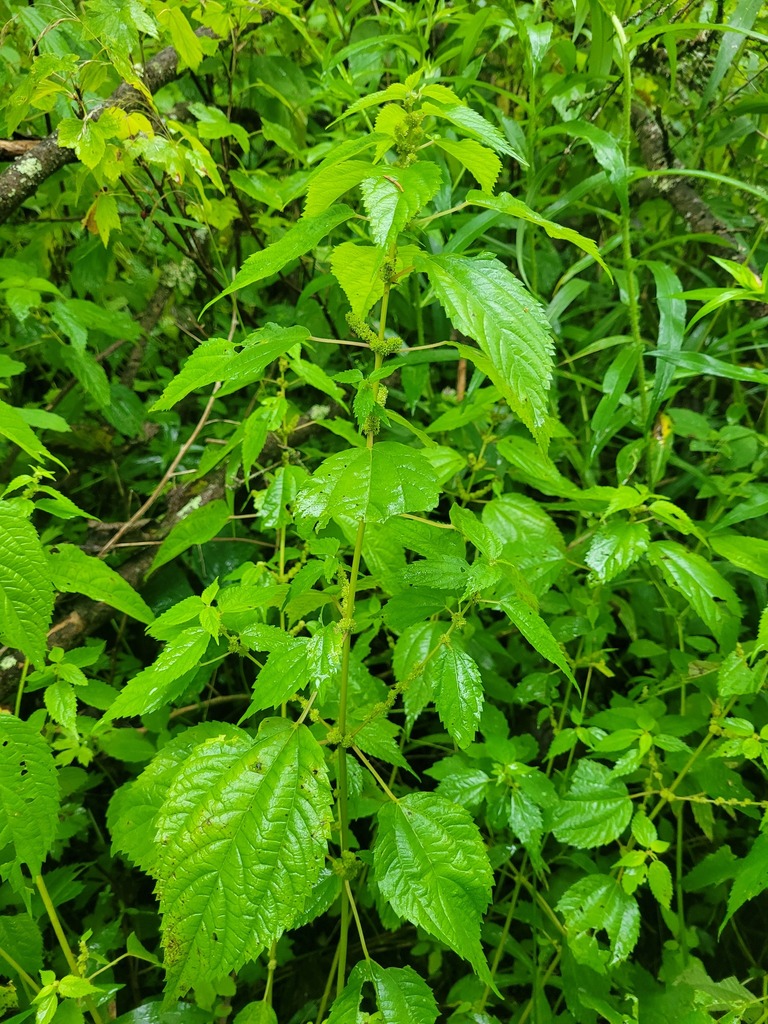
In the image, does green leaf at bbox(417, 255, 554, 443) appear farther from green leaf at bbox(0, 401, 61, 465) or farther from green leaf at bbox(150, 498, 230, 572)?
green leaf at bbox(150, 498, 230, 572)

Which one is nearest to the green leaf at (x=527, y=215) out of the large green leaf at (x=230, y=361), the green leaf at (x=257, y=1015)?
the large green leaf at (x=230, y=361)

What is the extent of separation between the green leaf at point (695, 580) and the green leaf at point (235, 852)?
634mm

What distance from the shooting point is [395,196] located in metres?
0.55

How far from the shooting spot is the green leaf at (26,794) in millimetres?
717

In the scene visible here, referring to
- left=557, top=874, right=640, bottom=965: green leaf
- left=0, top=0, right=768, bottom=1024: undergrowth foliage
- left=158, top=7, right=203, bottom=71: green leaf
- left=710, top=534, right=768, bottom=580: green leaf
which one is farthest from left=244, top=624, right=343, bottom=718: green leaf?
left=158, top=7, right=203, bottom=71: green leaf

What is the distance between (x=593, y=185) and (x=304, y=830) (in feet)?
4.11

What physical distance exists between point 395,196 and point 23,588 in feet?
1.92

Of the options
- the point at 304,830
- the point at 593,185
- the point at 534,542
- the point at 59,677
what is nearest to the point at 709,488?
the point at 534,542

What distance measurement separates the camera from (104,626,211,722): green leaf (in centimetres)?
71

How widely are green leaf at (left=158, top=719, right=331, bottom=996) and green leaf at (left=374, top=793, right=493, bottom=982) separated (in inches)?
4.2

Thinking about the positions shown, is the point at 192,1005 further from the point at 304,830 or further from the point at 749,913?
the point at 749,913

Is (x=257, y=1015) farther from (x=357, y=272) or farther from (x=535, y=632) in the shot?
(x=357, y=272)

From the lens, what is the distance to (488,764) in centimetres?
103

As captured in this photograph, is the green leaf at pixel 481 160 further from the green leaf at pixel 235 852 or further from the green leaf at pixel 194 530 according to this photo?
the green leaf at pixel 194 530
